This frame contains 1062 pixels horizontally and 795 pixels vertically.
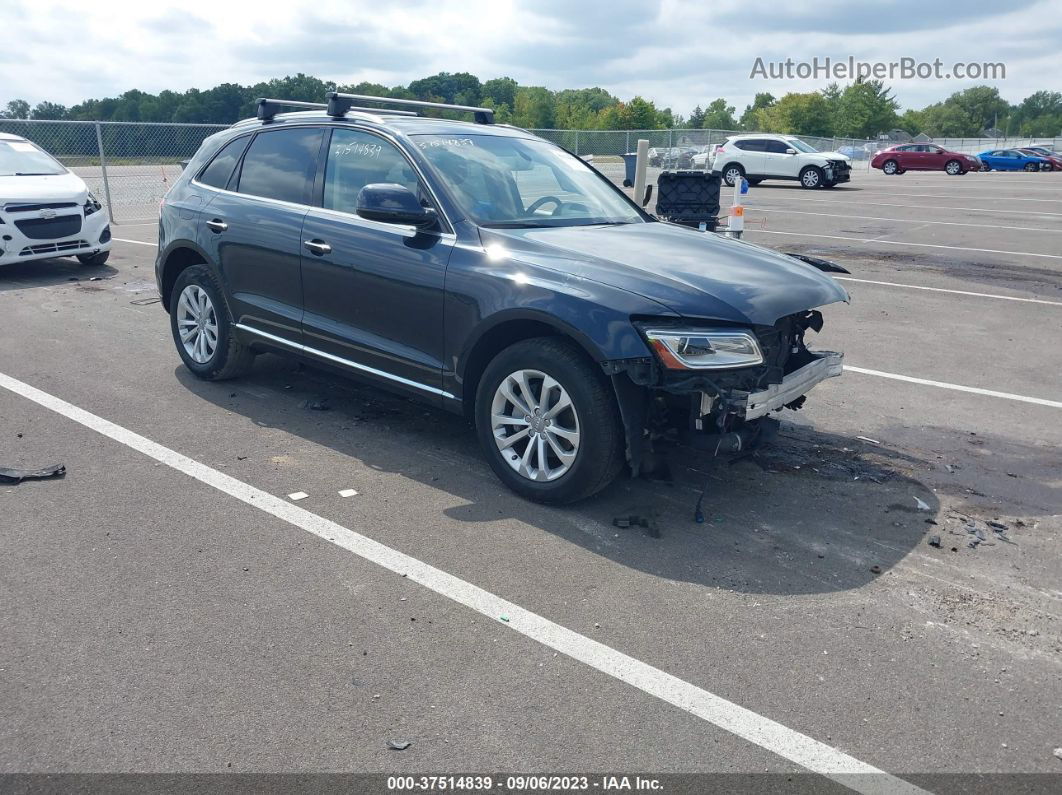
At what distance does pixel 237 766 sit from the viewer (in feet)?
9.26

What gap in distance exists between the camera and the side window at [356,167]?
5426mm

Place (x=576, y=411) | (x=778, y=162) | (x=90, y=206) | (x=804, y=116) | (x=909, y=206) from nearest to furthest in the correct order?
(x=576, y=411) < (x=90, y=206) < (x=909, y=206) < (x=778, y=162) < (x=804, y=116)

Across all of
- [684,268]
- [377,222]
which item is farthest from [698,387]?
[377,222]

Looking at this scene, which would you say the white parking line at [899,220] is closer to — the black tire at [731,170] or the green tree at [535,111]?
the black tire at [731,170]

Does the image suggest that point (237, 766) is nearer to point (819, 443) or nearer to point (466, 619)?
point (466, 619)

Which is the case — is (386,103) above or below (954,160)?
below

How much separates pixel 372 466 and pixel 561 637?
209 centimetres

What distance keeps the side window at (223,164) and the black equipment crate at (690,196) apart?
7592 mm

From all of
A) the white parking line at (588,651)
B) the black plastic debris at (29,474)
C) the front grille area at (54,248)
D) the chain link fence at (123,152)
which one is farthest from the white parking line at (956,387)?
the chain link fence at (123,152)

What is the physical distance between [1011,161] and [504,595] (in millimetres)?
53930

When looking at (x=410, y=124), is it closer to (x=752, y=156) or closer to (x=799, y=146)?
(x=752, y=156)

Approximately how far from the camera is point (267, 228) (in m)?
5.99

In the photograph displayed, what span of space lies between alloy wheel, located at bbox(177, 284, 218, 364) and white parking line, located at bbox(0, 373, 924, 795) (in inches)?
60.2

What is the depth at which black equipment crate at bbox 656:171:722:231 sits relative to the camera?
42.7 ft
